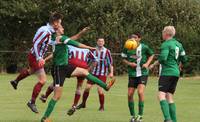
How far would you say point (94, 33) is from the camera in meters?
Result: 37.2

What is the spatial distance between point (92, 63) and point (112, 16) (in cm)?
2072

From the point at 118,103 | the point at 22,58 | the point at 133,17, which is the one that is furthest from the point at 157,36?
the point at 118,103

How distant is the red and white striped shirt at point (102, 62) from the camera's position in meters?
16.6

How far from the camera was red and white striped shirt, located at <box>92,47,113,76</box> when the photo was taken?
1659cm

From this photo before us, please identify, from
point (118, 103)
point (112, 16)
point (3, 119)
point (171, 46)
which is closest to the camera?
point (171, 46)

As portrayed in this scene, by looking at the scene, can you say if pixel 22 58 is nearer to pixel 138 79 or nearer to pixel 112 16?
pixel 112 16

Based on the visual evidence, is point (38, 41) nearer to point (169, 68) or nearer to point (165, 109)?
point (169, 68)

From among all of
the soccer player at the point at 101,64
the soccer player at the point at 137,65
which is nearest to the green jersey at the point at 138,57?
the soccer player at the point at 137,65

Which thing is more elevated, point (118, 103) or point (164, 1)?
point (164, 1)

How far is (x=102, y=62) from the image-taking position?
16.7m

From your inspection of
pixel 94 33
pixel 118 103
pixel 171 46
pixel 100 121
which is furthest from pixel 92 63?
pixel 94 33

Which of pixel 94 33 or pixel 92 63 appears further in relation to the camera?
pixel 94 33

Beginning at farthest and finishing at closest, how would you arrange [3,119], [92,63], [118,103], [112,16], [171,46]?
[112,16] < [118,103] < [92,63] < [3,119] < [171,46]

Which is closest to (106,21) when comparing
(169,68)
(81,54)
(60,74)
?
(81,54)
